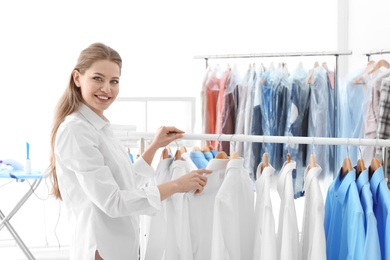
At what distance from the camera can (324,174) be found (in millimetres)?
3686

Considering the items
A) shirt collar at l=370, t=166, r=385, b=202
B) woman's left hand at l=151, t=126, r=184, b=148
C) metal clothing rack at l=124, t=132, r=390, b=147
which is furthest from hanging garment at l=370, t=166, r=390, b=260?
woman's left hand at l=151, t=126, r=184, b=148

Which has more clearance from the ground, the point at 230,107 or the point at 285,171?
the point at 230,107

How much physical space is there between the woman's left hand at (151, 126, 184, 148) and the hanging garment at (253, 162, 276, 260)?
408 millimetres

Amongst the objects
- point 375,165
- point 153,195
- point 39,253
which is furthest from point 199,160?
point 39,253

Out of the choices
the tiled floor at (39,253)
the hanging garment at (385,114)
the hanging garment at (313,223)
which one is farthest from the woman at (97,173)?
the tiled floor at (39,253)

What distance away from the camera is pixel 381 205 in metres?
1.95

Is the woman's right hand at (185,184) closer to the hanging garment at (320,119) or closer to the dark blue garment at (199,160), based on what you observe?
the dark blue garment at (199,160)

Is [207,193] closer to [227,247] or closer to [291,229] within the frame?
[227,247]

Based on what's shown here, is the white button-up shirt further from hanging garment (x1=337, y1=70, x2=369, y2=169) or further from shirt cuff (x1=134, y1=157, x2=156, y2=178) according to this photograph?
hanging garment (x1=337, y1=70, x2=369, y2=169)

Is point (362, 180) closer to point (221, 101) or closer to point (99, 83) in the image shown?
point (99, 83)

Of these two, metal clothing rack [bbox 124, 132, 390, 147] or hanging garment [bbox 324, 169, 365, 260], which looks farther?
metal clothing rack [bbox 124, 132, 390, 147]

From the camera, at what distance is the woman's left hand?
226cm

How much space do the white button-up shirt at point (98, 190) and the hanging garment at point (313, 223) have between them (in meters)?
0.58

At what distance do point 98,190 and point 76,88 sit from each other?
490 millimetres
